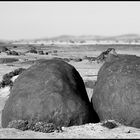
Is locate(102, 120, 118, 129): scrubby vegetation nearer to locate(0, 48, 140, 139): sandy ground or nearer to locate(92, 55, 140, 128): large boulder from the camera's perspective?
locate(0, 48, 140, 139): sandy ground

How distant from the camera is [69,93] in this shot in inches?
398

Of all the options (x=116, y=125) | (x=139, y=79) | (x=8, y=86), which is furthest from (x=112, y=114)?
(x=8, y=86)

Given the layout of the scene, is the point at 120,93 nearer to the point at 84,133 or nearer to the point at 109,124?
the point at 109,124

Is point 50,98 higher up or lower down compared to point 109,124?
higher up

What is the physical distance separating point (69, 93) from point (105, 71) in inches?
61.4

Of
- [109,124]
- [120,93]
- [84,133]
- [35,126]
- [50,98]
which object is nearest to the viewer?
[84,133]

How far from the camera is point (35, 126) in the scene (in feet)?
31.2

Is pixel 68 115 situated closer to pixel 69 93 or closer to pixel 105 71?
Answer: pixel 69 93

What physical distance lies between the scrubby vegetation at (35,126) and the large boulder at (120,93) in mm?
1760

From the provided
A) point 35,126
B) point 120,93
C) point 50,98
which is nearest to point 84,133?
point 35,126

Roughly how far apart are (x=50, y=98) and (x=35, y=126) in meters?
0.95

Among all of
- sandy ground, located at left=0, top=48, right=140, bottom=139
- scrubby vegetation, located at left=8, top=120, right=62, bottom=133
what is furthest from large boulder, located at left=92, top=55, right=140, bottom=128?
scrubby vegetation, located at left=8, top=120, right=62, bottom=133

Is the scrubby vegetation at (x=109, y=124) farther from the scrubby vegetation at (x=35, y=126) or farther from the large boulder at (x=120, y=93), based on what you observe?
the scrubby vegetation at (x=35, y=126)

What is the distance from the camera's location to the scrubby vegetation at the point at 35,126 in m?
9.38
